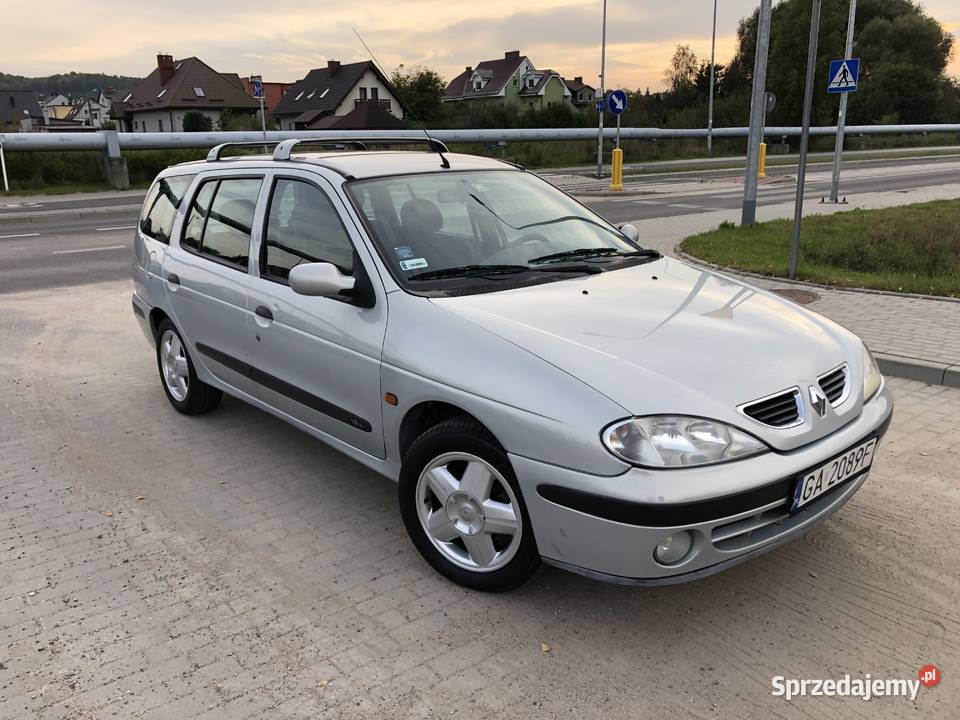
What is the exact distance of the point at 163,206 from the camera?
5410mm

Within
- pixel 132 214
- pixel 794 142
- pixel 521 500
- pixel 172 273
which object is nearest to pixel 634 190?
pixel 132 214

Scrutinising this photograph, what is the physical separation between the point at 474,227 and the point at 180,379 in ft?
8.25

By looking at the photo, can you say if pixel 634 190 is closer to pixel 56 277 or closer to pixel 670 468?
pixel 56 277

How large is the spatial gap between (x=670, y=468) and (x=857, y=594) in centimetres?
119

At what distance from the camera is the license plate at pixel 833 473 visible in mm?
2832

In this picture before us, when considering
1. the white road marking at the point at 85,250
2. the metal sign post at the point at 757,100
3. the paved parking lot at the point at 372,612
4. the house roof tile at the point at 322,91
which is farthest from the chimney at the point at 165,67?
the paved parking lot at the point at 372,612

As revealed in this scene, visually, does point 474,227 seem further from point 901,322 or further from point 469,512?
point 901,322

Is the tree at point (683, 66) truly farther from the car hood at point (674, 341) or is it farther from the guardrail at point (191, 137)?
the car hood at point (674, 341)

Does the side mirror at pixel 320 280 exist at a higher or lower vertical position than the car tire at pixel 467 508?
higher

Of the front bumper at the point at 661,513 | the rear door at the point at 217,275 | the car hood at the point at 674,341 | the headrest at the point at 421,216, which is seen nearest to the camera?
the front bumper at the point at 661,513

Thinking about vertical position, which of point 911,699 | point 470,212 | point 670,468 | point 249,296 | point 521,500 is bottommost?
point 911,699

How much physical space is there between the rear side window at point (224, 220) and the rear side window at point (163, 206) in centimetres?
26

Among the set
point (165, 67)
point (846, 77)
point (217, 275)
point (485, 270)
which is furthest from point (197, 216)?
point (165, 67)

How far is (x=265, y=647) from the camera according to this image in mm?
2904
